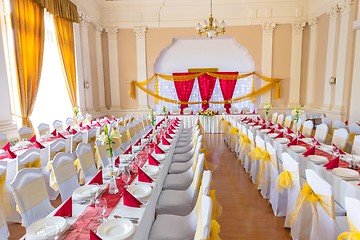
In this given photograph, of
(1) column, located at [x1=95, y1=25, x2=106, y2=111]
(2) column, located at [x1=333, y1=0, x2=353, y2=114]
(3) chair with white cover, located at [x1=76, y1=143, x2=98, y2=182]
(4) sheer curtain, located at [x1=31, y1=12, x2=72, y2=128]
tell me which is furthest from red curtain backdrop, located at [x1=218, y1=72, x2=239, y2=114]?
(3) chair with white cover, located at [x1=76, y1=143, x2=98, y2=182]

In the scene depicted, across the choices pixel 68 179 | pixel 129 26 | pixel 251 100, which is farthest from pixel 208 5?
pixel 68 179

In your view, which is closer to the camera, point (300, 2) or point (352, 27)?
point (352, 27)

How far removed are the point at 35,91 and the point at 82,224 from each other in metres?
5.64

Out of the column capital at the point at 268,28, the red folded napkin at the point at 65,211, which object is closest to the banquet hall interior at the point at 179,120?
the red folded napkin at the point at 65,211

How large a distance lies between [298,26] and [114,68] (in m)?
7.85

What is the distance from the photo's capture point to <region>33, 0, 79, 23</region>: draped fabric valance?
6.64 metres

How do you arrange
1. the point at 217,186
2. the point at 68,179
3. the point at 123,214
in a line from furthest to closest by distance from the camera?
the point at 217,186 < the point at 68,179 < the point at 123,214

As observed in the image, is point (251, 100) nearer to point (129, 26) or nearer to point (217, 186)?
point (129, 26)

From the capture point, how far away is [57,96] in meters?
8.29

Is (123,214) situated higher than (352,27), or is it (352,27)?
(352,27)

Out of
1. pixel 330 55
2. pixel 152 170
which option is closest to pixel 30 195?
pixel 152 170

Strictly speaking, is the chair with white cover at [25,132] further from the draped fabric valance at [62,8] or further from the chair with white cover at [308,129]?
the chair with white cover at [308,129]

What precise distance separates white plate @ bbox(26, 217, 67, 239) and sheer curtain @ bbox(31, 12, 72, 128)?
20.6 feet

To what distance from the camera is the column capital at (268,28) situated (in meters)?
10.2
